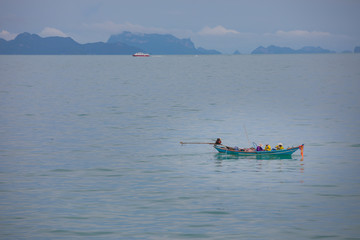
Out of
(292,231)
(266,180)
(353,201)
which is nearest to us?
(292,231)

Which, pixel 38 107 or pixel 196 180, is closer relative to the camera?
pixel 196 180

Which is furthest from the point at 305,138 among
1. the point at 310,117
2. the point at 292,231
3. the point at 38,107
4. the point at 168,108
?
the point at 38,107

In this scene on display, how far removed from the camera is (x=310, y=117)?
8375cm

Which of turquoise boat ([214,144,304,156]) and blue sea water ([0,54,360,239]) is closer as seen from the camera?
blue sea water ([0,54,360,239])

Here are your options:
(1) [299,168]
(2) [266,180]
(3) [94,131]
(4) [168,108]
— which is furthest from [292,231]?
(4) [168,108]

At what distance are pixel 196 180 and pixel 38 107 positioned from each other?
6619cm

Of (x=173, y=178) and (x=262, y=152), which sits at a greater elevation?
(x=262, y=152)

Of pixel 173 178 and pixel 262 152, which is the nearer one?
pixel 173 178

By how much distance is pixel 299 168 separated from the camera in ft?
153

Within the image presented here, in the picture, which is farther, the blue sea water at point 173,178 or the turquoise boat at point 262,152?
the turquoise boat at point 262,152

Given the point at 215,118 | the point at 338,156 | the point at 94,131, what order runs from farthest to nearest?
the point at 215,118 → the point at 94,131 → the point at 338,156

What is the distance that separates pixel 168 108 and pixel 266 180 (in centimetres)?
5944

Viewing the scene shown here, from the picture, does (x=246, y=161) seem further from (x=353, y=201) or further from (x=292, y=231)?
(x=292, y=231)

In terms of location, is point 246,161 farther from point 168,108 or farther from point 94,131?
point 168,108
